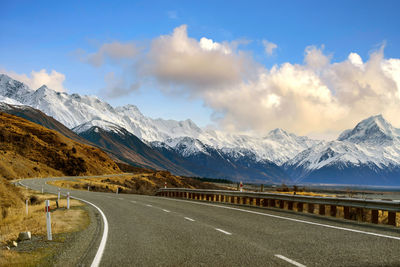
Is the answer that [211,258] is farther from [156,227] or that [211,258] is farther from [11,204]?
[11,204]

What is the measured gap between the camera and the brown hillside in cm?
8625

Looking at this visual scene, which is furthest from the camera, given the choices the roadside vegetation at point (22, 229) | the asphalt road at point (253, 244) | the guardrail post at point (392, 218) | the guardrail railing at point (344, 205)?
the guardrail railing at point (344, 205)

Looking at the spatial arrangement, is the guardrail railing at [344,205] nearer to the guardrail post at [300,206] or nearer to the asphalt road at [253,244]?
the guardrail post at [300,206]

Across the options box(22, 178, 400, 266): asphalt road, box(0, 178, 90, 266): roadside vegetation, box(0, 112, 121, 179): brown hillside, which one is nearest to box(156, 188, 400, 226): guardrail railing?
box(22, 178, 400, 266): asphalt road

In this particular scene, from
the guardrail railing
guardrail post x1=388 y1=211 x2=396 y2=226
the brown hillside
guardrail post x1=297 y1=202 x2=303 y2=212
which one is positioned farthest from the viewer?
the brown hillside

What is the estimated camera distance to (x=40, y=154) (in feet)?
329

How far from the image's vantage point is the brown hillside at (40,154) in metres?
86.2

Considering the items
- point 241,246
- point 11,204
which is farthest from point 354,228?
point 11,204

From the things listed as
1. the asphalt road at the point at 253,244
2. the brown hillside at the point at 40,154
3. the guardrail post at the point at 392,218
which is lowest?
the asphalt road at the point at 253,244

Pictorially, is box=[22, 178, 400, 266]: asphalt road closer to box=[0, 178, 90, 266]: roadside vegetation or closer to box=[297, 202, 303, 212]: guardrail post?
box=[0, 178, 90, 266]: roadside vegetation

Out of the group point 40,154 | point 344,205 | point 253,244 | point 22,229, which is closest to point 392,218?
point 344,205

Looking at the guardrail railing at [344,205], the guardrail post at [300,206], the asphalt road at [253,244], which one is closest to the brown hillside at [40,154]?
the guardrail railing at [344,205]

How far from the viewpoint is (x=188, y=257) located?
8641mm

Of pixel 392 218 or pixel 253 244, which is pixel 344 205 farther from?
pixel 253 244
